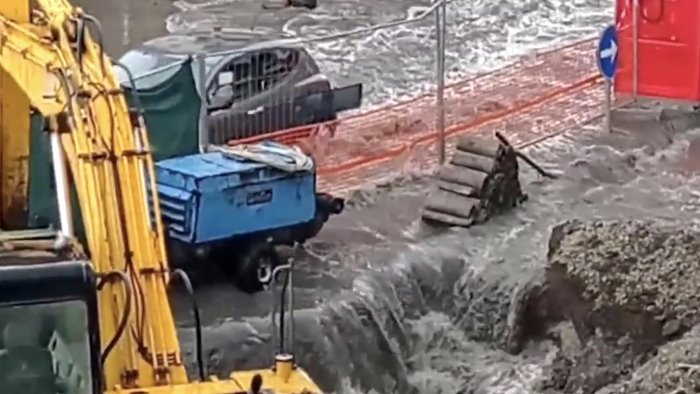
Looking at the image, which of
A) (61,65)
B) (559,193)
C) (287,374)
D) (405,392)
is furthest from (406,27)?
(287,374)

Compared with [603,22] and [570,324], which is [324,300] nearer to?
[570,324]

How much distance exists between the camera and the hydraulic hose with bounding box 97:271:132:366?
26.1 feet

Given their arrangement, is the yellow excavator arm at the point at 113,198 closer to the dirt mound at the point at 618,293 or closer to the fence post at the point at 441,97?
the dirt mound at the point at 618,293

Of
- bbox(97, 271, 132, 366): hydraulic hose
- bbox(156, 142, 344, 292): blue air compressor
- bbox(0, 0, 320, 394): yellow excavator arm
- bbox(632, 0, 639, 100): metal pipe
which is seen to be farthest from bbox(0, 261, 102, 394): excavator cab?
bbox(632, 0, 639, 100): metal pipe

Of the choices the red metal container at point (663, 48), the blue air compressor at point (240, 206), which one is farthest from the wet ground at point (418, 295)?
the red metal container at point (663, 48)

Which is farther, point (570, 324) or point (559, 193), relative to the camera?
point (559, 193)

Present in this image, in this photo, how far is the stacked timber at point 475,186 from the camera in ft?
55.9

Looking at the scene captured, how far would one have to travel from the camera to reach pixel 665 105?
21.8m

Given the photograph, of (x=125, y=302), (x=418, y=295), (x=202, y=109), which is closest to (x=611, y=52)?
(x=418, y=295)

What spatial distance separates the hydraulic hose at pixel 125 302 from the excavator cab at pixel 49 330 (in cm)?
47

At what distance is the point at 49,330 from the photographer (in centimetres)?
709

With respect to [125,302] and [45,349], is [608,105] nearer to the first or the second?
[125,302]

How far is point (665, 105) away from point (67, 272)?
52.1ft

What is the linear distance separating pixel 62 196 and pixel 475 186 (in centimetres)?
919
